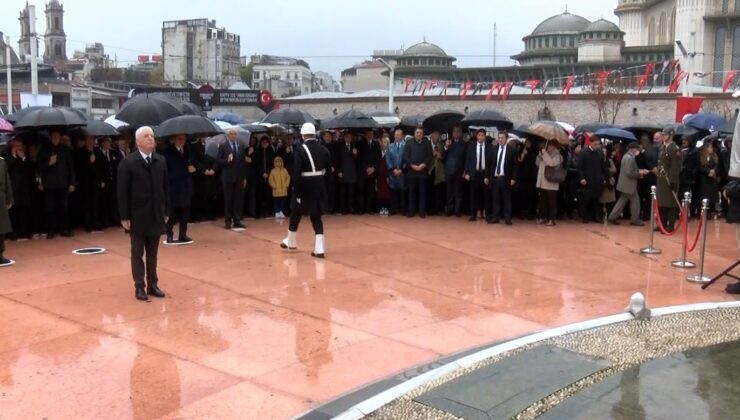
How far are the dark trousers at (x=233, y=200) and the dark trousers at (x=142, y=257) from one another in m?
4.29

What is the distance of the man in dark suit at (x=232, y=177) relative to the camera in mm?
12109

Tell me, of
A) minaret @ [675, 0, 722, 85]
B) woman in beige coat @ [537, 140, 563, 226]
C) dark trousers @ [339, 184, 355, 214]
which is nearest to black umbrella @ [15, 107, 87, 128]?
dark trousers @ [339, 184, 355, 214]

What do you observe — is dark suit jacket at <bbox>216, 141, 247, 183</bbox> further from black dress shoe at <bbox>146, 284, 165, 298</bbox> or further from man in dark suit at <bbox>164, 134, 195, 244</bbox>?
black dress shoe at <bbox>146, 284, 165, 298</bbox>

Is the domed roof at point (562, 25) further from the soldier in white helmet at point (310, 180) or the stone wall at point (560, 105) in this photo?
the soldier in white helmet at point (310, 180)

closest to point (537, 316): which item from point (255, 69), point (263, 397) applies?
point (263, 397)

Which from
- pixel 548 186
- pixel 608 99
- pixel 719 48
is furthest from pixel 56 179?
pixel 719 48

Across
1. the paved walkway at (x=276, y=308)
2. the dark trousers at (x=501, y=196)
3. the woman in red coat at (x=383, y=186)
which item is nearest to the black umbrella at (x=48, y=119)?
the paved walkway at (x=276, y=308)

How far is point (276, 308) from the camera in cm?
759

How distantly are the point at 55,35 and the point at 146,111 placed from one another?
4873 inches

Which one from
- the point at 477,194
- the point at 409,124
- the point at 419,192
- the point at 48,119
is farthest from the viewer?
→ the point at 409,124

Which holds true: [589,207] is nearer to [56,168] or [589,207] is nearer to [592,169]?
[592,169]

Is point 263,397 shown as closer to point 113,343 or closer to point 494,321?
point 113,343

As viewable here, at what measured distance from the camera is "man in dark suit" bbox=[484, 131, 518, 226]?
511 inches

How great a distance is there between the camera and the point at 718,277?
28.5 ft
